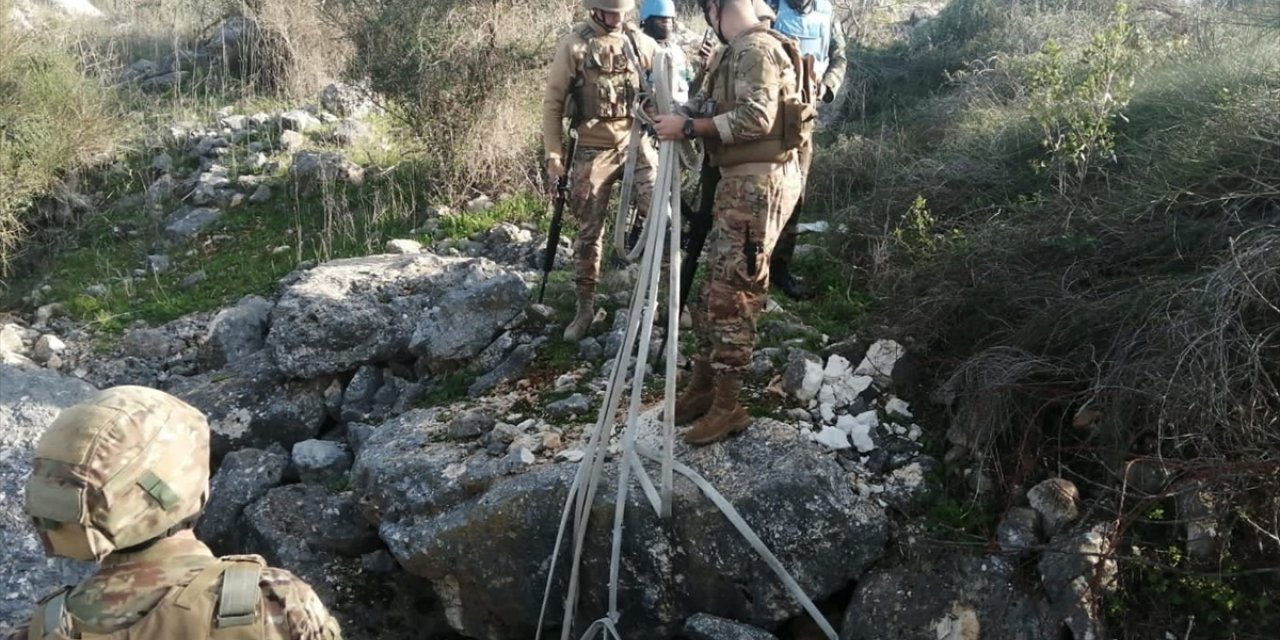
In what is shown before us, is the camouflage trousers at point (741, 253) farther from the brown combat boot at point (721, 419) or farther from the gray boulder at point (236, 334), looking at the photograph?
the gray boulder at point (236, 334)

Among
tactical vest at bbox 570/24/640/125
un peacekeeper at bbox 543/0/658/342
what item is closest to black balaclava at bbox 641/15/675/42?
un peacekeeper at bbox 543/0/658/342

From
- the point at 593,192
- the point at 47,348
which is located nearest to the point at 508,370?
the point at 593,192

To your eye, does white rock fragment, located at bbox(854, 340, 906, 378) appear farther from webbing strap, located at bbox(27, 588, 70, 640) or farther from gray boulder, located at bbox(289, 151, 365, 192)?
gray boulder, located at bbox(289, 151, 365, 192)

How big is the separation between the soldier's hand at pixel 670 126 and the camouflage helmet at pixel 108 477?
2.10 meters

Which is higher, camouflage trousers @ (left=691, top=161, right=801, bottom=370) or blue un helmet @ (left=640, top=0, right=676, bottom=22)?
blue un helmet @ (left=640, top=0, right=676, bottom=22)

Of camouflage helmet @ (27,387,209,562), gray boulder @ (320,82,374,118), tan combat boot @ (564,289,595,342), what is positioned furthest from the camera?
gray boulder @ (320,82,374,118)

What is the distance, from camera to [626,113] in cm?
484

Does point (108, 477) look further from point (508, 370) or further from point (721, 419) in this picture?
point (508, 370)

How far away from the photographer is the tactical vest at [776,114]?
3494 mm

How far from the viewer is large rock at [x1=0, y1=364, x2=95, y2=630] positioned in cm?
394

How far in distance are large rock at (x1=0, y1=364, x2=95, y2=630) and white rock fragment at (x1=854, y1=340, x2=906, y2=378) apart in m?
3.31

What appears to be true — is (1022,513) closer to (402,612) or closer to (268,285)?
(402,612)

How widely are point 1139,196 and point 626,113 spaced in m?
2.30

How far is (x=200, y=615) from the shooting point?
1773 millimetres
